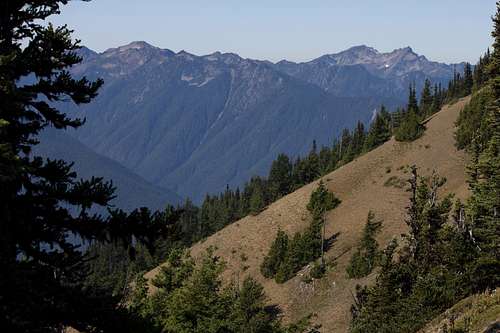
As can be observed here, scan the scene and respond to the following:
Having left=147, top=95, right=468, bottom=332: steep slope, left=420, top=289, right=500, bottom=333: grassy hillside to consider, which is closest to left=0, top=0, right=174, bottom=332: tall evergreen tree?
left=420, top=289, right=500, bottom=333: grassy hillside

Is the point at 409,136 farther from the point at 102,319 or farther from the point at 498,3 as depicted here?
the point at 102,319

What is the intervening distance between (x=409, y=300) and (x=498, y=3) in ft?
61.9

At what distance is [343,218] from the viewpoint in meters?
92.8

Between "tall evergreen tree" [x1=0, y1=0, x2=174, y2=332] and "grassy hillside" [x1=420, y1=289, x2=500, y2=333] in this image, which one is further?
"grassy hillside" [x1=420, y1=289, x2=500, y2=333]

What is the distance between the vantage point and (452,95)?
170 m

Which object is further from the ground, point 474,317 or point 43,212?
point 43,212

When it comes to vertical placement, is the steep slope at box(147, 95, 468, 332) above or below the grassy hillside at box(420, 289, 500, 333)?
below

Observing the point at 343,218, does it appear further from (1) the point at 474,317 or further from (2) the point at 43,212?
(2) the point at 43,212

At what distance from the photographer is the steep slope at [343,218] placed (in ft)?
238

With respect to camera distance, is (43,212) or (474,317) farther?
(474,317)

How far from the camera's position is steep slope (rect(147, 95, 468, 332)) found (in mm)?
72688

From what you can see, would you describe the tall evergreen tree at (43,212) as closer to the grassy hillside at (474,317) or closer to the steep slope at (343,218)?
the grassy hillside at (474,317)

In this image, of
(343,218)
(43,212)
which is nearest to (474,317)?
(43,212)

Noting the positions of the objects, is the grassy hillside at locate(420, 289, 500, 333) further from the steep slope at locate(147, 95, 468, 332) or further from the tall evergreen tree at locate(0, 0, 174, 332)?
the steep slope at locate(147, 95, 468, 332)
